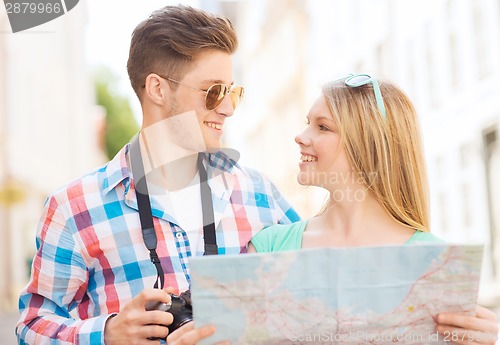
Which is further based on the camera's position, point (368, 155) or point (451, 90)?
point (451, 90)

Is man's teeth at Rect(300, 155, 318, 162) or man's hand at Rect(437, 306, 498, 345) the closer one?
man's hand at Rect(437, 306, 498, 345)

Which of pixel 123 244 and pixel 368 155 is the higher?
pixel 368 155

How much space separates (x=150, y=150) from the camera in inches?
109

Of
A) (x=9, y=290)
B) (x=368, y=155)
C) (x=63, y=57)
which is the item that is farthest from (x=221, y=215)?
(x=63, y=57)

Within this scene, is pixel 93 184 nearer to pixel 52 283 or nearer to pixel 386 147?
pixel 52 283

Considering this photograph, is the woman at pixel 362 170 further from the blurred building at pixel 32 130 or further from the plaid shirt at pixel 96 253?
the blurred building at pixel 32 130

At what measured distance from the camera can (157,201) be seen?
2.63 metres

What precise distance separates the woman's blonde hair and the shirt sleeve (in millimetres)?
882

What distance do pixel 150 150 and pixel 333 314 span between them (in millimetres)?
981

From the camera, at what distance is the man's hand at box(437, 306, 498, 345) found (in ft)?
6.82

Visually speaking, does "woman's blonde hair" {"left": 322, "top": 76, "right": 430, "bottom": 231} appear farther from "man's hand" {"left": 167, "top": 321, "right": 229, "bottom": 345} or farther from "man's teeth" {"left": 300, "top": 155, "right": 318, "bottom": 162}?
"man's hand" {"left": 167, "top": 321, "right": 229, "bottom": 345}

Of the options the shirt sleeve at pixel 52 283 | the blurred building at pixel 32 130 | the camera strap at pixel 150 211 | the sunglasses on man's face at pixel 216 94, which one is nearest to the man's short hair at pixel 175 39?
the sunglasses on man's face at pixel 216 94

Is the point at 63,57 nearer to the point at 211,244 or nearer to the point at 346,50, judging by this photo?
the point at 346,50

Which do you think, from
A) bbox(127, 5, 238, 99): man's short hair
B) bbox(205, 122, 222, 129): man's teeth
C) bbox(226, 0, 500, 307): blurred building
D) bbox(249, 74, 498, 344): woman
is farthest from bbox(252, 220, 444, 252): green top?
bbox(226, 0, 500, 307): blurred building
